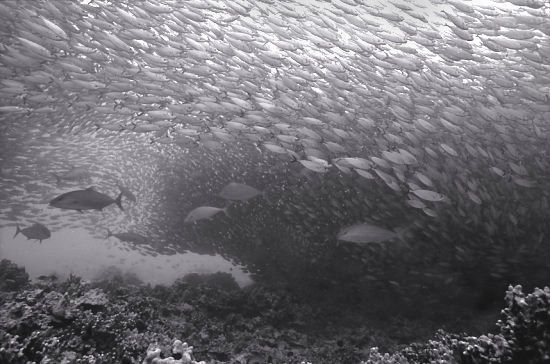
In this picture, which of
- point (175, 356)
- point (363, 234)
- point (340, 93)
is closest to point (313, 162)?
point (363, 234)

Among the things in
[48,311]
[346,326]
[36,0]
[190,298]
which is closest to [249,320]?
[190,298]

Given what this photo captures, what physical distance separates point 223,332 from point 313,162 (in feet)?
12.9

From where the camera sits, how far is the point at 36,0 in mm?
8719

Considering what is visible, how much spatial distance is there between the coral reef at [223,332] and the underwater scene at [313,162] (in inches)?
2.2

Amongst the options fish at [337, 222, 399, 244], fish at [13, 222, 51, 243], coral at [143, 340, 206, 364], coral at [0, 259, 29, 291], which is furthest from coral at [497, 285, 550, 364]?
fish at [13, 222, 51, 243]

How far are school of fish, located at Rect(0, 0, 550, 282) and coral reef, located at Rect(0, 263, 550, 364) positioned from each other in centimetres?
232

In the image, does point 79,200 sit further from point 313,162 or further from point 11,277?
point 11,277

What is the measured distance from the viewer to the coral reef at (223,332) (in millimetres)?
2713

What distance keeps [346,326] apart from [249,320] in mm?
3459

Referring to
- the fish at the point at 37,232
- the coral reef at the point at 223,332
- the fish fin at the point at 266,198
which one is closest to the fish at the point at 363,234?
the coral reef at the point at 223,332

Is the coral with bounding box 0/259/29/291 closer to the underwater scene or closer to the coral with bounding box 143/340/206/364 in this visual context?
the underwater scene

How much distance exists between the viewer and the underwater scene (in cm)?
711

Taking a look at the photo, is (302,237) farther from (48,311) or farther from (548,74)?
(548,74)

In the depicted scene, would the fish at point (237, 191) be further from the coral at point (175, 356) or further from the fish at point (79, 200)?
the coral at point (175, 356)
